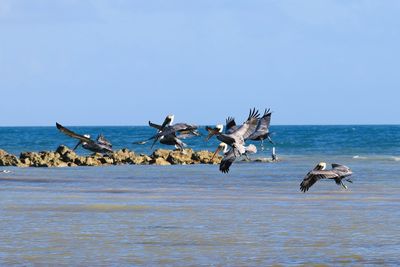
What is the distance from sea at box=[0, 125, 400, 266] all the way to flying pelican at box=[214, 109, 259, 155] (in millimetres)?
1102

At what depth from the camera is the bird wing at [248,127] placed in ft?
66.5

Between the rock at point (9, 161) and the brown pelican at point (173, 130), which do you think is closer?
the brown pelican at point (173, 130)

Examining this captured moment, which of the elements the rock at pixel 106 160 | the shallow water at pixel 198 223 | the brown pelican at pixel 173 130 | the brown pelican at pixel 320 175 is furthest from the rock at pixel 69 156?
the brown pelican at pixel 320 175

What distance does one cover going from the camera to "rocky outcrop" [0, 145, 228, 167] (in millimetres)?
56156

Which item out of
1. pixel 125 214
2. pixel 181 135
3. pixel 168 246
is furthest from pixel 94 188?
pixel 168 246

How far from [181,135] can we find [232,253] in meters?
4.37

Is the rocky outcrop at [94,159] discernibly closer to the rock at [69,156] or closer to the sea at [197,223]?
the rock at [69,156]

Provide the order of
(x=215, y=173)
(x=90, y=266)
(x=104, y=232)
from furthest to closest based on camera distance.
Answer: (x=215, y=173)
(x=104, y=232)
(x=90, y=266)

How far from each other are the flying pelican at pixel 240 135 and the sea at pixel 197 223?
43.4 inches

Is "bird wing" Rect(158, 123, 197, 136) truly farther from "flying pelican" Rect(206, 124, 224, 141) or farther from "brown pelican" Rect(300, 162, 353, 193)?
"brown pelican" Rect(300, 162, 353, 193)

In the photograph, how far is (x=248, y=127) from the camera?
20578mm

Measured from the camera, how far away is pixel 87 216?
1013 inches

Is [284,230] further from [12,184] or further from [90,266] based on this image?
[12,184]

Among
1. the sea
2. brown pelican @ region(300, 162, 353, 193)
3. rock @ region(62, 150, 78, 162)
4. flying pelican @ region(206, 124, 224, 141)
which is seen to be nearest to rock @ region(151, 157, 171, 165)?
rock @ region(62, 150, 78, 162)
